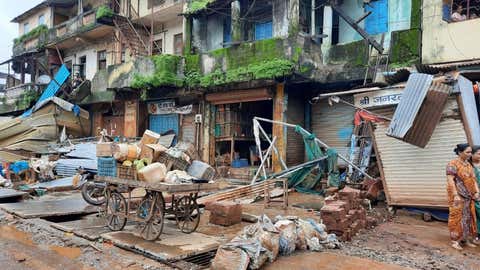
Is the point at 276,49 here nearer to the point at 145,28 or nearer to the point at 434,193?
the point at 434,193

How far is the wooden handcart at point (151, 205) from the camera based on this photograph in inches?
245

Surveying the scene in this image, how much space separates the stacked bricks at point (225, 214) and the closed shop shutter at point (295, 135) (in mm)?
6958

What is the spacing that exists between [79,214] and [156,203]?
3.39 metres

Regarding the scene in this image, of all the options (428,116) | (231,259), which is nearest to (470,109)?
(428,116)

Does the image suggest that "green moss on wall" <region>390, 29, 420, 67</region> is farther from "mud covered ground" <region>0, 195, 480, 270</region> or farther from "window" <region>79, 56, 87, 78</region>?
"window" <region>79, 56, 87, 78</region>

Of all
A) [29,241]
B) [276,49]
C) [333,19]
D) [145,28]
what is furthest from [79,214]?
[145,28]

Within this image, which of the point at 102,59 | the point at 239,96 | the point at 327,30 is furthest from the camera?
the point at 102,59

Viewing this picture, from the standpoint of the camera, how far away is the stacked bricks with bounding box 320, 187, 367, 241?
21.4 ft

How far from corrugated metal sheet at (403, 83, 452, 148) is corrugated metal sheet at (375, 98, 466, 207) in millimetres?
209

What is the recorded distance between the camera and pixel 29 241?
21.9 feet

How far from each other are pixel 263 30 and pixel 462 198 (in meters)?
11.4

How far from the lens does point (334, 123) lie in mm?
14719

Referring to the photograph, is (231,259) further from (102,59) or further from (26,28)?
(26,28)

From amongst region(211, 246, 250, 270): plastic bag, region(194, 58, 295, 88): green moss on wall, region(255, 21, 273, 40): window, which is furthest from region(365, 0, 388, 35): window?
region(211, 246, 250, 270): plastic bag
